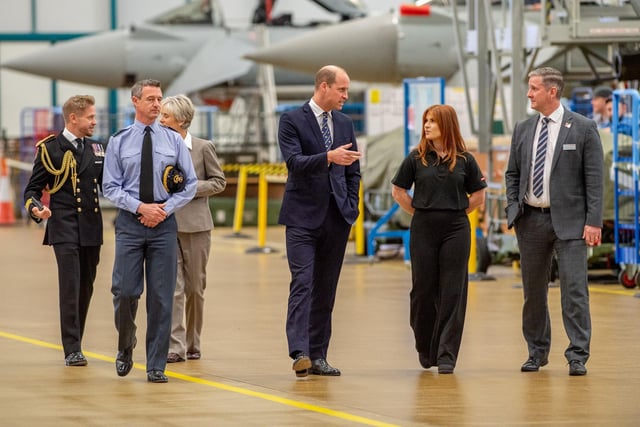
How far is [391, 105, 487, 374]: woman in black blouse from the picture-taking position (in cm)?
906

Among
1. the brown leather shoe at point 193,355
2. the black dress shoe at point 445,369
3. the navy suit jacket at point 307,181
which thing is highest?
the navy suit jacket at point 307,181

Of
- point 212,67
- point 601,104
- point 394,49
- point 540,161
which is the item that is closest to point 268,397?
point 540,161

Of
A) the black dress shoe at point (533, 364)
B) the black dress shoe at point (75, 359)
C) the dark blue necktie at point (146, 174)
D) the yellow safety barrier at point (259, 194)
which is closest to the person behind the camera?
the dark blue necktie at point (146, 174)

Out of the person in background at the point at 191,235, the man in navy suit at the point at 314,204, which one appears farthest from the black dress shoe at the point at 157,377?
the person in background at the point at 191,235

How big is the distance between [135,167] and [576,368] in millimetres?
2879

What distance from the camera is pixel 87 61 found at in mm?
27453

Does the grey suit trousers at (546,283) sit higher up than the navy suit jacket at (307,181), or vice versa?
the navy suit jacket at (307,181)

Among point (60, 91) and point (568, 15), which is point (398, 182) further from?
point (60, 91)

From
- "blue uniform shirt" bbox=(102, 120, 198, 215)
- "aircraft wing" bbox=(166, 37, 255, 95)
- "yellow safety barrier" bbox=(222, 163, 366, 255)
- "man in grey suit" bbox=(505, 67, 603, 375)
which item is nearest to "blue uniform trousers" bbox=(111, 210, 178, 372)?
"blue uniform shirt" bbox=(102, 120, 198, 215)

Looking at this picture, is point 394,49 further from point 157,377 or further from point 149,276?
point 157,377

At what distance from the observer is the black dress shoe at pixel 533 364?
9086 mm

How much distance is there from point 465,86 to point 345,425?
11870 mm

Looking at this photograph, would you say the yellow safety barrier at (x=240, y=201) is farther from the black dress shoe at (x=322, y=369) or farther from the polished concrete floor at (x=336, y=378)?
the black dress shoe at (x=322, y=369)

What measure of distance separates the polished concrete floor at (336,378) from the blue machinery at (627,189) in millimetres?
303
